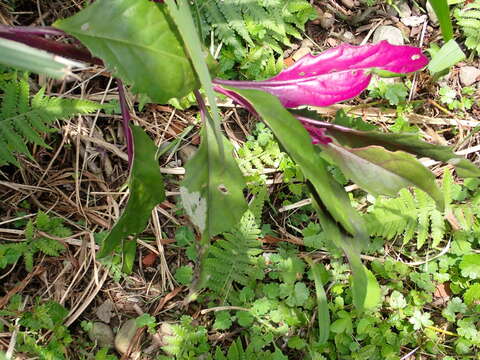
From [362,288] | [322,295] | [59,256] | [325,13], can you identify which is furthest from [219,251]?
[325,13]

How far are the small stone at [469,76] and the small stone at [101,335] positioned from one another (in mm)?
1574

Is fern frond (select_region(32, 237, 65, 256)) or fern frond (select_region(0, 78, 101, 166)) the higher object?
fern frond (select_region(0, 78, 101, 166))

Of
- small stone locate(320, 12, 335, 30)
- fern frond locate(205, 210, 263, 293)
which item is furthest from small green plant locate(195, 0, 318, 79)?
fern frond locate(205, 210, 263, 293)

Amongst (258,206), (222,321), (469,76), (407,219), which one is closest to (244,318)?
(222,321)

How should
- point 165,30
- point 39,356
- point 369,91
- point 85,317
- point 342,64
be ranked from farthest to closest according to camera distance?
1. point 369,91
2. point 85,317
3. point 39,356
4. point 342,64
5. point 165,30

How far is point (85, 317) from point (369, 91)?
1.26m

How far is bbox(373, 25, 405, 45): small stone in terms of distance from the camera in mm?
1938

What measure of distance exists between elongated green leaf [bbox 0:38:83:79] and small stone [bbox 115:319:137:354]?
1.08 metres

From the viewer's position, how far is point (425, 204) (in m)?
1.70

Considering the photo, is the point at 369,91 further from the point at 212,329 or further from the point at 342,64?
the point at 212,329

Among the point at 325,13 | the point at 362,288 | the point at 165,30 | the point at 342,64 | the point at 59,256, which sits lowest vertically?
the point at 59,256

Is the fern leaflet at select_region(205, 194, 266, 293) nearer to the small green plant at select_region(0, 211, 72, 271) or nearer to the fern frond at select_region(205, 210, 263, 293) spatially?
the fern frond at select_region(205, 210, 263, 293)

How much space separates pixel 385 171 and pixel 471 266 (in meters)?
0.91

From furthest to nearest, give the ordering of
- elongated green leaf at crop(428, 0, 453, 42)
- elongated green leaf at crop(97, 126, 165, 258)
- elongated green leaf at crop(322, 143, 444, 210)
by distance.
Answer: elongated green leaf at crop(428, 0, 453, 42) < elongated green leaf at crop(97, 126, 165, 258) < elongated green leaf at crop(322, 143, 444, 210)
